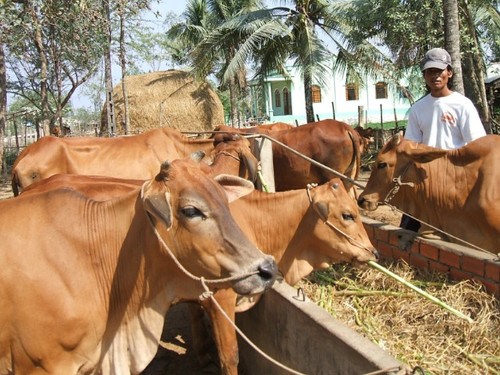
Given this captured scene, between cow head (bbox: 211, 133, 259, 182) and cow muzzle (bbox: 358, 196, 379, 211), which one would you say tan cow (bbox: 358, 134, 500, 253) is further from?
cow head (bbox: 211, 133, 259, 182)

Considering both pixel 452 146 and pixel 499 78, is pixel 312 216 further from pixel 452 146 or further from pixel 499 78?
pixel 499 78

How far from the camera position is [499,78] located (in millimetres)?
20531

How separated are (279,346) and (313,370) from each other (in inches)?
19.4

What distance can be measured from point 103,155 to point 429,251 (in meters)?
3.93

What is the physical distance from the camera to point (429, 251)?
4.14 meters

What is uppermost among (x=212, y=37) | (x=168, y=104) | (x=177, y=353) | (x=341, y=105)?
(x=212, y=37)

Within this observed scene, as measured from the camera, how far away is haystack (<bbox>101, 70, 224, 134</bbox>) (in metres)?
19.9

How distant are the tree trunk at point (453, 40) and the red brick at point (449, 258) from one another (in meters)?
4.34

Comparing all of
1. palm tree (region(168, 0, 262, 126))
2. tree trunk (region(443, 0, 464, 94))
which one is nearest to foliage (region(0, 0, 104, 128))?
palm tree (region(168, 0, 262, 126))

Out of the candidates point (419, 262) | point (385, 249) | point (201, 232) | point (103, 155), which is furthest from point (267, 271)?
point (103, 155)

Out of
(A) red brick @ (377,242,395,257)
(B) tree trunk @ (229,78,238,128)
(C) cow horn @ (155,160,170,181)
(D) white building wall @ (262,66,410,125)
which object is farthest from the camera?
(D) white building wall @ (262,66,410,125)

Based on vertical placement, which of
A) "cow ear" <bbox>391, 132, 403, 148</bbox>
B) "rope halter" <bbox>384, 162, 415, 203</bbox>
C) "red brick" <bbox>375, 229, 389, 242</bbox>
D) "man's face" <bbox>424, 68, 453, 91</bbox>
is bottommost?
"red brick" <bbox>375, 229, 389, 242</bbox>

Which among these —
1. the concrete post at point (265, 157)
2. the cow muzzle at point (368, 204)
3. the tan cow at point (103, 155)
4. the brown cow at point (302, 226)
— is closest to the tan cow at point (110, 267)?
the brown cow at point (302, 226)

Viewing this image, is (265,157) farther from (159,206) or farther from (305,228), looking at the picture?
(159,206)
